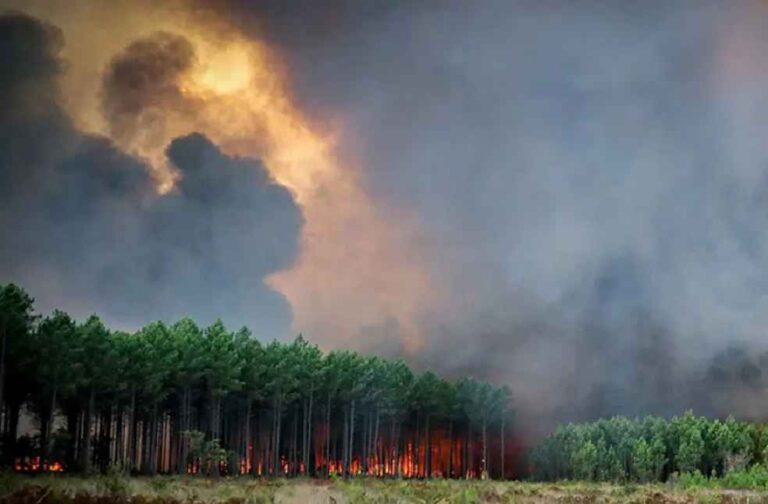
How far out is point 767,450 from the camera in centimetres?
11425

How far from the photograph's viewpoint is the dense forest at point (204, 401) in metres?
61.9

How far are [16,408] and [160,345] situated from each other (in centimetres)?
1211

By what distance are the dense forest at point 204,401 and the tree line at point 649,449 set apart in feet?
29.3

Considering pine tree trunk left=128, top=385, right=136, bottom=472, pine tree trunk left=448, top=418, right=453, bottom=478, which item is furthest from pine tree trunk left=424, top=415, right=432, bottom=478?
pine tree trunk left=128, top=385, right=136, bottom=472

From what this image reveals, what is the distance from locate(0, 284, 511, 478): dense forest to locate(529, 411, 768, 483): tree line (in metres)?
8.94

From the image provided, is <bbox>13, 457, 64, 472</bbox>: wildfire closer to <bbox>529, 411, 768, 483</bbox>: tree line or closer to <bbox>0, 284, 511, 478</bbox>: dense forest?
<bbox>0, 284, 511, 478</bbox>: dense forest

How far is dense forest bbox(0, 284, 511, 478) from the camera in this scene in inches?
2437

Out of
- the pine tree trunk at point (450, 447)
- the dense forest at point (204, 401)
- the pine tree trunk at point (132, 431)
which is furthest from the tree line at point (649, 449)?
the pine tree trunk at point (132, 431)

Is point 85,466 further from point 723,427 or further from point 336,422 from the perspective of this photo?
point 723,427

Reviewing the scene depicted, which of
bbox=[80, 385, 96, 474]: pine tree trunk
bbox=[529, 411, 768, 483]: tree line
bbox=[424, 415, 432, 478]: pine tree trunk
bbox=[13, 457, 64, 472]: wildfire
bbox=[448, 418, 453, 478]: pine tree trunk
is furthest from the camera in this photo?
bbox=[448, 418, 453, 478]: pine tree trunk

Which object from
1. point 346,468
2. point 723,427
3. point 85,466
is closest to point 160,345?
point 85,466

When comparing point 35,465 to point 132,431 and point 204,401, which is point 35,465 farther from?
point 204,401

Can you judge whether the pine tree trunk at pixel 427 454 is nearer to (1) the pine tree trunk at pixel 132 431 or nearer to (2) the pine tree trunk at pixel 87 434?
(1) the pine tree trunk at pixel 132 431

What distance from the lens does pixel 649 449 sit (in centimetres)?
12138
